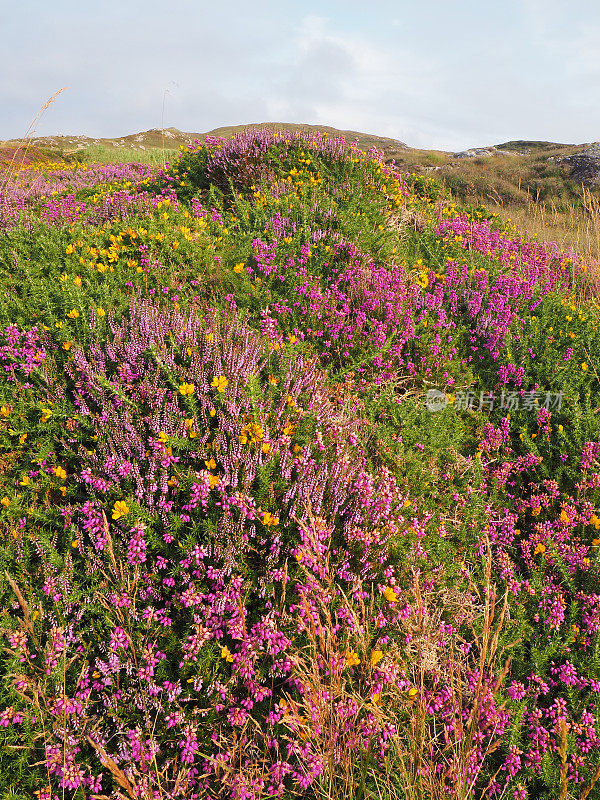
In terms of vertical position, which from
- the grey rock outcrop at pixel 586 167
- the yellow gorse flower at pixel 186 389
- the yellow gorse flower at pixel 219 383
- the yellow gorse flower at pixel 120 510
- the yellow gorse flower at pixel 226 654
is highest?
the grey rock outcrop at pixel 586 167

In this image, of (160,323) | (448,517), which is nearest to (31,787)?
(160,323)

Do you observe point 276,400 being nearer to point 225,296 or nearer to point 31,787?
point 225,296

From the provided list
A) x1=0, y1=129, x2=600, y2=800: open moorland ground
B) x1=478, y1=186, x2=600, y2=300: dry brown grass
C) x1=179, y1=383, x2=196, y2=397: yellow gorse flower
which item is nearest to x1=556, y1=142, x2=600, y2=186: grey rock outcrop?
x1=478, y1=186, x2=600, y2=300: dry brown grass

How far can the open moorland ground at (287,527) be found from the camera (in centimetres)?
175

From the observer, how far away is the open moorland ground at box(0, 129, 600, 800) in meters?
1.75

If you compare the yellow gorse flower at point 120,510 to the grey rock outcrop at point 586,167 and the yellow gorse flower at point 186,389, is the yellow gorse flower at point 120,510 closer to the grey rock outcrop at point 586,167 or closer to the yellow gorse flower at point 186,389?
the yellow gorse flower at point 186,389

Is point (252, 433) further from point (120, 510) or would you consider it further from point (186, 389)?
point (120, 510)

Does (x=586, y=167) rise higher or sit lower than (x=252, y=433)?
higher

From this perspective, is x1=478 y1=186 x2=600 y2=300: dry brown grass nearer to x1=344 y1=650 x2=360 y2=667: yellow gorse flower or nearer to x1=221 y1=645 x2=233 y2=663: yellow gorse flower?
x1=344 y1=650 x2=360 y2=667: yellow gorse flower

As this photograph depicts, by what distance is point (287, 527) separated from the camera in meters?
2.21

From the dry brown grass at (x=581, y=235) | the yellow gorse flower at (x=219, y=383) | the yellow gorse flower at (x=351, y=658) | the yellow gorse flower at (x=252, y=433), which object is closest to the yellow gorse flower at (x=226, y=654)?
the yellow gorse flower at (x=351, y=658)

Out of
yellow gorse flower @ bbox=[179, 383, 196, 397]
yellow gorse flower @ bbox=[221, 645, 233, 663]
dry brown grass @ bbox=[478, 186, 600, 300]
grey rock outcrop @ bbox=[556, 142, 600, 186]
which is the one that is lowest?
yellow gorse flower @ bbox=[221, 645, 233, 663]

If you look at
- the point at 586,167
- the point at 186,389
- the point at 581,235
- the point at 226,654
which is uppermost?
the point at 586,167

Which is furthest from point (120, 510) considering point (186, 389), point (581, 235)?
point (581, 235)
